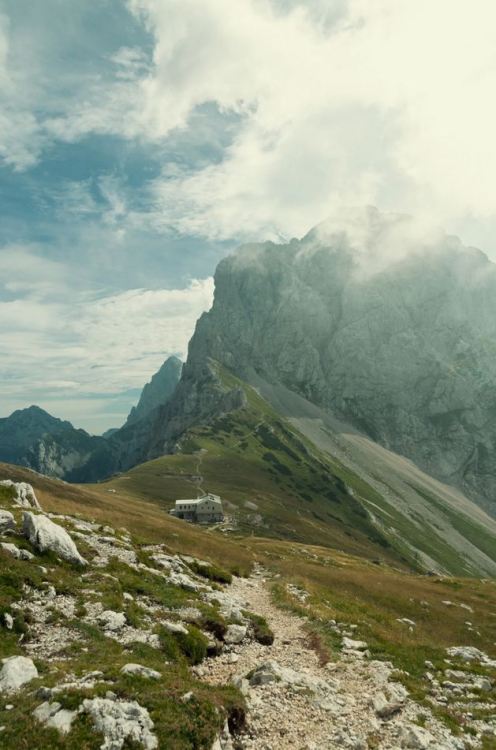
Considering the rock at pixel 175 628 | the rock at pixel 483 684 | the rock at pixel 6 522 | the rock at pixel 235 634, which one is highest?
the rock at pixel 6 522

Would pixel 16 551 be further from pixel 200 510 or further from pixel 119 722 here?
pixel 200 510

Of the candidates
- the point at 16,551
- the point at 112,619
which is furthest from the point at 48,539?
the point at 112,619

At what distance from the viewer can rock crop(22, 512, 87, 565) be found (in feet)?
92.5

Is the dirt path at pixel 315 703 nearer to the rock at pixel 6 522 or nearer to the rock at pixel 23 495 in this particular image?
the rock at pixel 6 522

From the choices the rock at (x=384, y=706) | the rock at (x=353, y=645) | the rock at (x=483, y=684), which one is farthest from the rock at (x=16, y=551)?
the rock at (x=483, y=684)

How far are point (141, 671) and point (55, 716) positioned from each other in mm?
4050

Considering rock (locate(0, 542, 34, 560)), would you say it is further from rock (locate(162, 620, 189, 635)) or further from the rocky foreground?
rock (locate(162, 620, 189, 635))

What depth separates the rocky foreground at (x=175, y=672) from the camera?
1397 cm

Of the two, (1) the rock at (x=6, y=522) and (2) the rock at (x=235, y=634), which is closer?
(2) the rock at (x=235, y=634)

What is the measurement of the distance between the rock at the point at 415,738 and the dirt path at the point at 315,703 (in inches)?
4.0

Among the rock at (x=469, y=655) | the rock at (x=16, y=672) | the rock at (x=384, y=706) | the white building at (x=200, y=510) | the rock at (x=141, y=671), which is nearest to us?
the rock at (x=16, y=672)

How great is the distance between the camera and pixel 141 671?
16.8m

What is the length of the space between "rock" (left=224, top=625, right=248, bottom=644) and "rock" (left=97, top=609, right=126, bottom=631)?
5.64 metres

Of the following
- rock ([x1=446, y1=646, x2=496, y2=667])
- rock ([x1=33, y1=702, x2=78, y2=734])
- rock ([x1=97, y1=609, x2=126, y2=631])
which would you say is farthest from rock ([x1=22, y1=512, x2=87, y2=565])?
rock ([x1=446, y1=646, x2=496, y2=667])
